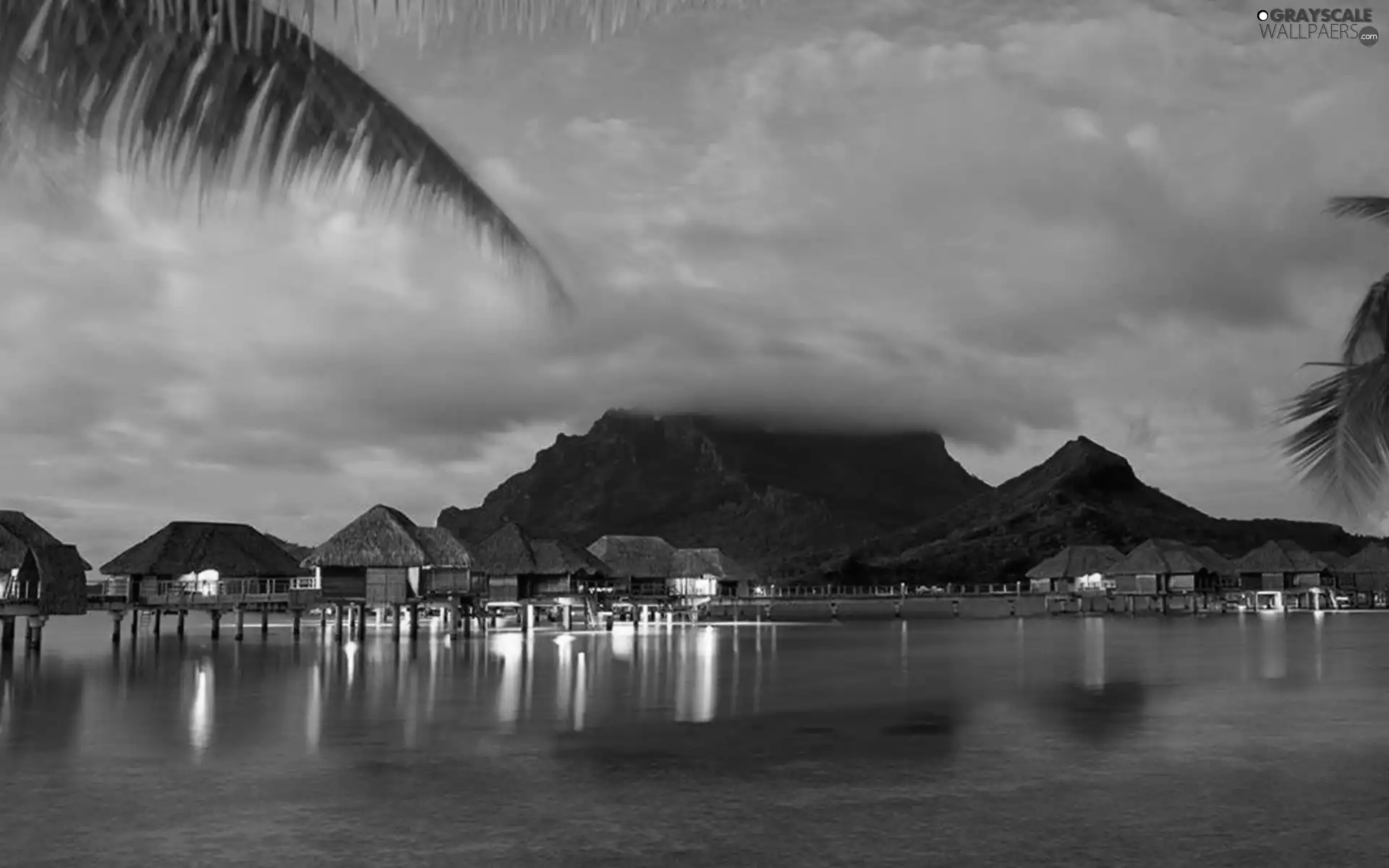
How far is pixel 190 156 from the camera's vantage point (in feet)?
20.5

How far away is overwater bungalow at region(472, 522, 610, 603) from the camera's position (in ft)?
207

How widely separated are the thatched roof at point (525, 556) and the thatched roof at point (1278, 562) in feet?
231

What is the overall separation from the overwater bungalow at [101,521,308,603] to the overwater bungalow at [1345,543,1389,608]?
9695cm

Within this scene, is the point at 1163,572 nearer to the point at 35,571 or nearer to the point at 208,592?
the point at 208,592

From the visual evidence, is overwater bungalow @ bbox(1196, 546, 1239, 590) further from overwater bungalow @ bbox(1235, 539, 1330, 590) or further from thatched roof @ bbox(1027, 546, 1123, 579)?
thatched roof @ bbox(1027, 546, 1123, 579)

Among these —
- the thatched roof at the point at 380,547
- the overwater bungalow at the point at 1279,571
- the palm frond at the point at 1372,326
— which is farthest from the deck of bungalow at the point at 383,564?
the overwater bungalow at the point at 1279,571

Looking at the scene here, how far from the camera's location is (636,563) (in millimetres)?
77500

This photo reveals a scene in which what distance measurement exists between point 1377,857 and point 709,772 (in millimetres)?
8680

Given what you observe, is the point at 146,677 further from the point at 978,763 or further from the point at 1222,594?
the point at 1222,594

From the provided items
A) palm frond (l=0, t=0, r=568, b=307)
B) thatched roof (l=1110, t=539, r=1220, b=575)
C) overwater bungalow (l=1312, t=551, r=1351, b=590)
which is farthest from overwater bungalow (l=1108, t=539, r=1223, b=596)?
palm frond (l=0, t=0, r=568, b=307)

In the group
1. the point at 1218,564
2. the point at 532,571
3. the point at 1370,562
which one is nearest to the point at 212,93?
the point at 532,571

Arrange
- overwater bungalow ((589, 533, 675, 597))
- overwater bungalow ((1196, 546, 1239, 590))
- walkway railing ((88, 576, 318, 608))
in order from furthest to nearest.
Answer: overwater bungalow ((1196, 546, 1239, 590))
overwater bungalow ((589, 533, 675, 597))
walkway railing ((88, 576, 318, 608))

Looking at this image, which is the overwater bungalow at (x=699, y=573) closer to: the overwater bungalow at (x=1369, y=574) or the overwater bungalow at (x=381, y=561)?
the overwater bungalow at (x=381, y=561)

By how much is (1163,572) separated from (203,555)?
7925cm
